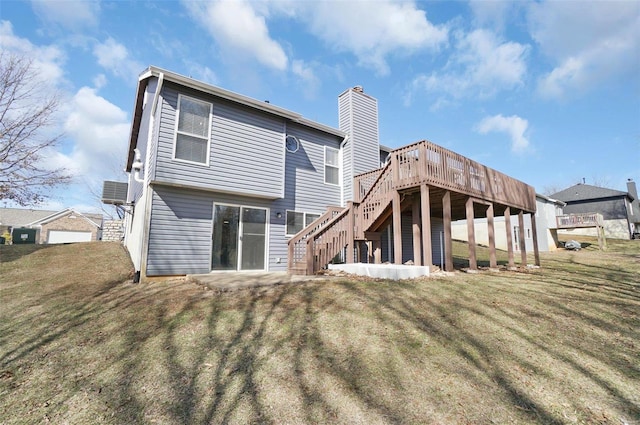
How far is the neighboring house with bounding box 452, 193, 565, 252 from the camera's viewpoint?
21.1 m

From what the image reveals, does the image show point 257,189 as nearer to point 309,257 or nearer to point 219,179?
point 219,179

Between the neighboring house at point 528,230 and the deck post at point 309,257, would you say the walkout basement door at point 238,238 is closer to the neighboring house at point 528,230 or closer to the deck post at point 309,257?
the deck post at point 309,257

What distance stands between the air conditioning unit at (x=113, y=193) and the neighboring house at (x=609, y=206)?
1498 inches

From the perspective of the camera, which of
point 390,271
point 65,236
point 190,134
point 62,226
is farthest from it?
point 62,226

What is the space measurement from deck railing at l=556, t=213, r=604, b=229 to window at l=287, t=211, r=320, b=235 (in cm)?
2410

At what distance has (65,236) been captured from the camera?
29.1 m

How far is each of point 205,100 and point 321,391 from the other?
7.97 metres

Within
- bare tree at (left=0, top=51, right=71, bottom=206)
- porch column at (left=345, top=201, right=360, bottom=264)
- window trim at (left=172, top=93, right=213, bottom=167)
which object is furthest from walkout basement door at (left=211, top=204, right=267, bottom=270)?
bare tree at (left=0, top=51, right=71, bottom=206)

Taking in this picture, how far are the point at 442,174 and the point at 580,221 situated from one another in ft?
74.6

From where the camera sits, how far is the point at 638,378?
3.01 metres

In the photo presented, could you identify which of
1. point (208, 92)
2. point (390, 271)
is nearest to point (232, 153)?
point (208, 92)

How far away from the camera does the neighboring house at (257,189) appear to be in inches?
295

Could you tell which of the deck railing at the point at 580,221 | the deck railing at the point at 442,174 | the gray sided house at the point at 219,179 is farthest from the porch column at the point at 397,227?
the deck railing at the point at 580,221

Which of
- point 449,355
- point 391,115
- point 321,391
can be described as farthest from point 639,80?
point 321,391
